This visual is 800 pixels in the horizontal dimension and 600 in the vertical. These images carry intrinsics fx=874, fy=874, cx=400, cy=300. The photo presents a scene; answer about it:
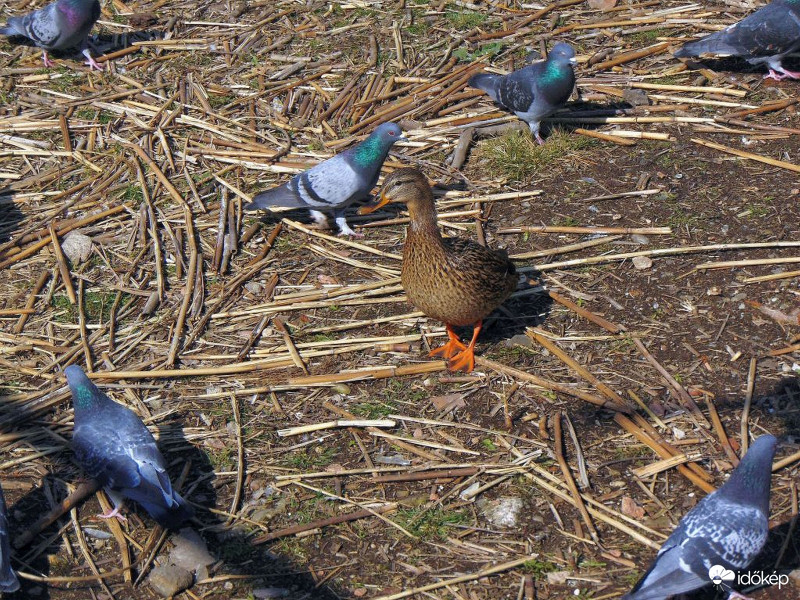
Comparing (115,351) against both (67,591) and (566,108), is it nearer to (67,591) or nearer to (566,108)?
(67,591)

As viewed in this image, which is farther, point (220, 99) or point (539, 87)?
point (220, 99)

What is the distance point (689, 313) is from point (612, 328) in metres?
0.51

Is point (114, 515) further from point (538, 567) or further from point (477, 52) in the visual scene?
point (477, 52)

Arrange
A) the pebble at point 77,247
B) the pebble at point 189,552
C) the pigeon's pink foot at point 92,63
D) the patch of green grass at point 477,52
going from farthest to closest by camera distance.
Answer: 1. the pigeon's pink foot at point 92,63
2. the patch of green grass at point 477,52
3. the pebble at point 77,247
4. the pebble at point 189,552

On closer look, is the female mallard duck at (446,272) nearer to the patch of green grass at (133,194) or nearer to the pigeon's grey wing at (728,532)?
the pigeon's grey wing at (728,532)

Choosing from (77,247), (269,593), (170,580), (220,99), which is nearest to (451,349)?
(269,593)

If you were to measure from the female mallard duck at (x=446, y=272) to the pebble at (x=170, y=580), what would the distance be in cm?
195

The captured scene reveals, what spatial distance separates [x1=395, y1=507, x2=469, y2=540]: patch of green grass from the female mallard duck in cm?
106

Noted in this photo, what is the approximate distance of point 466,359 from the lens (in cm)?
527

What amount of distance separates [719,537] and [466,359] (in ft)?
6.37

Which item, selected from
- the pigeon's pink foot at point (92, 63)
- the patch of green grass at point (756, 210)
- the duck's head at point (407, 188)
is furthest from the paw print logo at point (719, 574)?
the pigeon's pink foot at point (92, 63)

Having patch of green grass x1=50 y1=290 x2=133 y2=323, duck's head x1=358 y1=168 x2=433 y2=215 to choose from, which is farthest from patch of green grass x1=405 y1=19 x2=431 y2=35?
patch of green grass x1=50 y1=290 x2=133 y2=323

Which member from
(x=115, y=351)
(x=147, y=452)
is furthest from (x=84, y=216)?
(x=147, y=452)

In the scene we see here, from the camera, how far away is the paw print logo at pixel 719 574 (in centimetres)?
367
